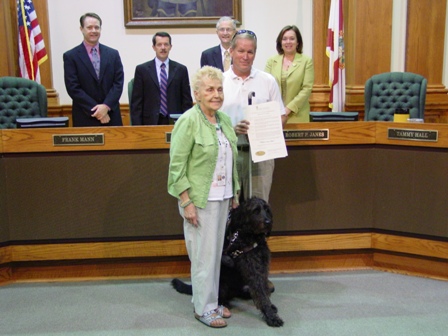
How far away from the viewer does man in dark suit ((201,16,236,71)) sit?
213 inches

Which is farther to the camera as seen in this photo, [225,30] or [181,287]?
[225,30]

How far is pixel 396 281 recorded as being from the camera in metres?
4.18

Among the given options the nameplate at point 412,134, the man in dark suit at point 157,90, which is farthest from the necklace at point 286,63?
the nameplate at point 412,134

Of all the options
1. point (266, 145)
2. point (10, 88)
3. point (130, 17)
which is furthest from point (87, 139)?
point (130, 17)

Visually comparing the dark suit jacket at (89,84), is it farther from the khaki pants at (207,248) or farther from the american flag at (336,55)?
the american flag at (336,55)

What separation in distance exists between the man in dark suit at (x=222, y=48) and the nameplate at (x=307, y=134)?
1539 mm

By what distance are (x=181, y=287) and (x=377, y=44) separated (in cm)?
467

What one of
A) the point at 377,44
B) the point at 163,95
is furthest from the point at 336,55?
the point at 163,95

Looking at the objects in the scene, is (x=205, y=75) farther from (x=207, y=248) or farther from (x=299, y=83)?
(x=299, y=83)

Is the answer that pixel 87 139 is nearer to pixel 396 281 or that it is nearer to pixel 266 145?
pixel 266 145

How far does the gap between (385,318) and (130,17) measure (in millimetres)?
5405

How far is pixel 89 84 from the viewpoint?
16.8ft

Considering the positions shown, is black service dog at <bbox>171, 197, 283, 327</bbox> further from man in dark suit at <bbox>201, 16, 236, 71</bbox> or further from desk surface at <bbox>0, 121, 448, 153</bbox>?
man in dark suit at <bbox>201, 16, 236, 71</bbox>

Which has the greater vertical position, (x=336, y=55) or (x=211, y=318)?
(x=336, y=55)
